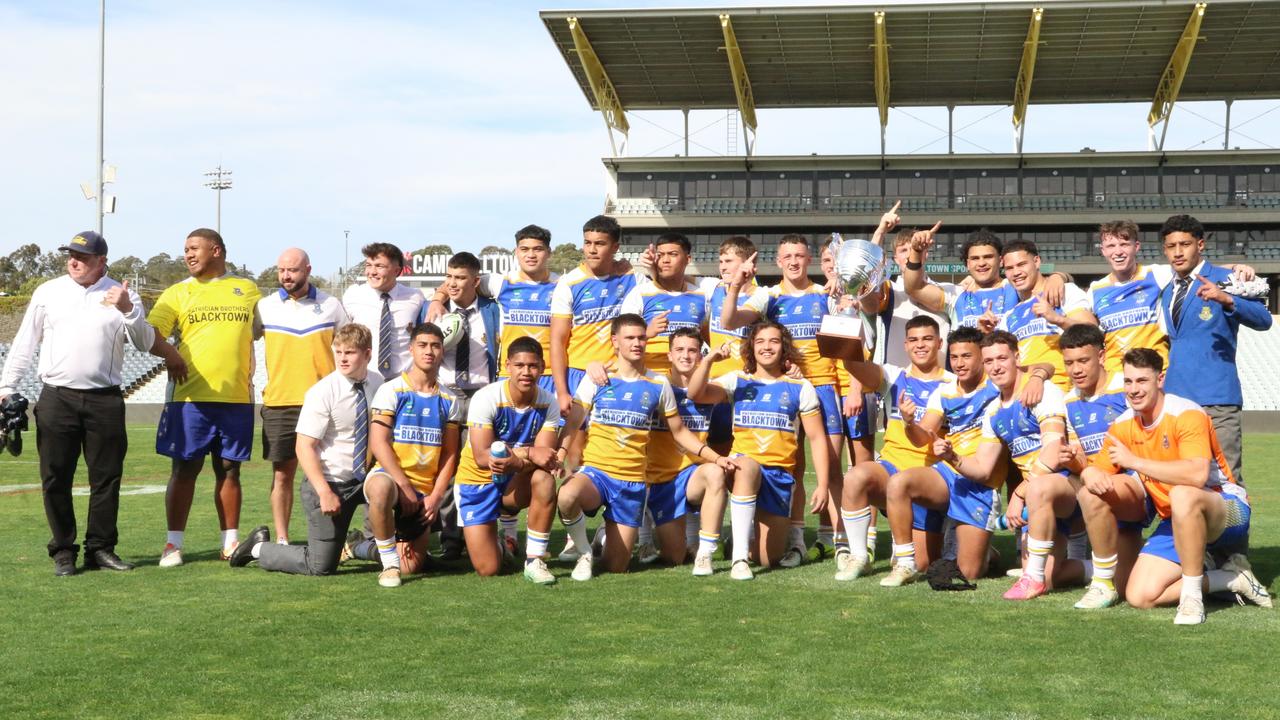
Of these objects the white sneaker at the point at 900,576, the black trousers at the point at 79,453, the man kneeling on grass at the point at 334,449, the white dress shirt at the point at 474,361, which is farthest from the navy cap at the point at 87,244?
the white sneaker at the point at 900,576

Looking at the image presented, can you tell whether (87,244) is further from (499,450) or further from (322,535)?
(499,450)

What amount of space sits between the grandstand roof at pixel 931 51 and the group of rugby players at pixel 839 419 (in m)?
30.7

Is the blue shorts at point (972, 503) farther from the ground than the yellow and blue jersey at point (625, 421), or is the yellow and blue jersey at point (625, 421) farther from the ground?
the yellow and blue jersey at point (625, 421)

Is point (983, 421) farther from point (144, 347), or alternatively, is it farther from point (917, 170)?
point (917, 170)

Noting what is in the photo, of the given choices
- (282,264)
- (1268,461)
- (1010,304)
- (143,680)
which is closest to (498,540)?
(282,264)

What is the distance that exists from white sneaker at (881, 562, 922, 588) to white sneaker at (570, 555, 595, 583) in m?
1.55

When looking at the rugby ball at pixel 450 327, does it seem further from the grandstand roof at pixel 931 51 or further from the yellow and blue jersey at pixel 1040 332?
the grandstand roof at pixel 931 51

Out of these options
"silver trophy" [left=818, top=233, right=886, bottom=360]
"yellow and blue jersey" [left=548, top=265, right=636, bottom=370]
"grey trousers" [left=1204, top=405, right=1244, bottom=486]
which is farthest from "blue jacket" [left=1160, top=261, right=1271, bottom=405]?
"yellow and blue jersey" [left=548, top=265, right=636, bottom=370]

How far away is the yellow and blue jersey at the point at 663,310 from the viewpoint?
7520mm

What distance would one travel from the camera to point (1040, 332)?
7.01 m

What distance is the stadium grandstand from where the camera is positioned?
37281 mm

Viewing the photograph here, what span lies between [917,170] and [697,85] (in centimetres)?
959

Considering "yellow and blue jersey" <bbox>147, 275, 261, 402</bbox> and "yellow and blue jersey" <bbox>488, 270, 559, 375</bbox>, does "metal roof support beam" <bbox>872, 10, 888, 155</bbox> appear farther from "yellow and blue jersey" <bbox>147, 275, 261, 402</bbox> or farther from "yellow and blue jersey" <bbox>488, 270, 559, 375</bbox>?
"yellow and blue jersey" <bbox>147, 275, 261, 402</bbox>

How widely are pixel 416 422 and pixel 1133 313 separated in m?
4.01
